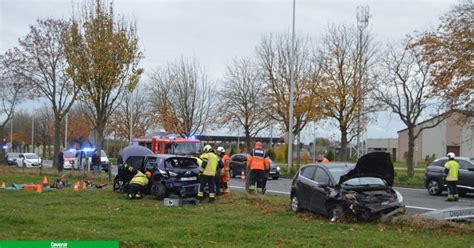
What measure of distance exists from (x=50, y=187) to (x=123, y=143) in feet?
171

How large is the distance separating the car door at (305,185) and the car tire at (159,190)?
4.61 metres

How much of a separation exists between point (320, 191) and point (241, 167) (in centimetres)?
2089

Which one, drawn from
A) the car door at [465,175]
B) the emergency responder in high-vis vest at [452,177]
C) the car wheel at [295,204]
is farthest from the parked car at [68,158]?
the car wheel at [295,204]

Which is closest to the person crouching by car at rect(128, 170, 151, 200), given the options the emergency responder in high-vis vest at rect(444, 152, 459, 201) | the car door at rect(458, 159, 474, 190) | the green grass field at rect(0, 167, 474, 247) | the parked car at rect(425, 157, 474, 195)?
the green grass field at rect(0, 167, 474, 247)

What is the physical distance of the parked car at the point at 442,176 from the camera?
21938 millimetres

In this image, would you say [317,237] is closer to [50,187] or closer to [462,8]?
[50,187]

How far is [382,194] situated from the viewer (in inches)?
524

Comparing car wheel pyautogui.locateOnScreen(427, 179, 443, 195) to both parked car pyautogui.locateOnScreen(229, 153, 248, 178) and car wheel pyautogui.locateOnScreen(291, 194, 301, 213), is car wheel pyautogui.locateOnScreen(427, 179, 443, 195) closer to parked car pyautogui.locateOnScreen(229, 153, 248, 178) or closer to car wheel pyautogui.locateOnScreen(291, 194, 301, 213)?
car wheel pyautogui.locateOnScreen(291, 194, 301, 213)

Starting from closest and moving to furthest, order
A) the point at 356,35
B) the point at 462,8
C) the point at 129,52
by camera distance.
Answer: the point at 462,8
the point at 129,52
the point at 356,35

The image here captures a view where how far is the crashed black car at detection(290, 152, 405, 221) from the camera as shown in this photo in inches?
513

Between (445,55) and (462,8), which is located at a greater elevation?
(462,8)

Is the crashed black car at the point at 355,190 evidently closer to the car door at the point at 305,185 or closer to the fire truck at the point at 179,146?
the car door at the point at 305,185

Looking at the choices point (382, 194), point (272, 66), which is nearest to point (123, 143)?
point (272, 66)

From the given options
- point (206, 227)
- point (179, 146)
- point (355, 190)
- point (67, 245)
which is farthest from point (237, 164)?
point (67, 245)
